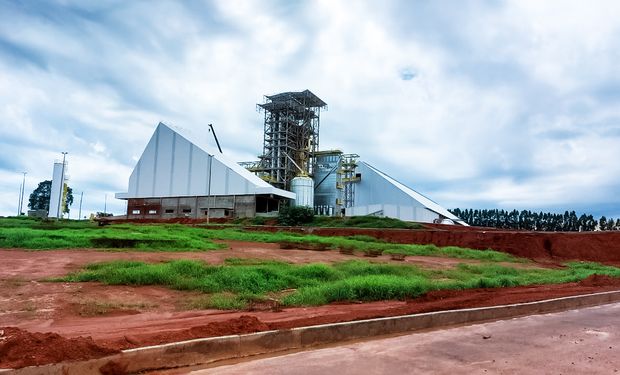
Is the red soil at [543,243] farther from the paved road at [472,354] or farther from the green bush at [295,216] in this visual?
the paved road at [472,354]

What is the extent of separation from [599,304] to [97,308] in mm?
12326

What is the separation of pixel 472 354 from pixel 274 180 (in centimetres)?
6183

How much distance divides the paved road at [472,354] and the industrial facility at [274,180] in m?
51.7

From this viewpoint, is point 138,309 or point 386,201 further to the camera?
point 386,201

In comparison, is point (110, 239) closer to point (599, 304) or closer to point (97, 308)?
point (97, 308)

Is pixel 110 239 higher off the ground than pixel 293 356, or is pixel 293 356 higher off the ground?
pixel 110 239

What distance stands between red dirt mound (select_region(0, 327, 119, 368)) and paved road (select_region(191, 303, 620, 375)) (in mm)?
1265

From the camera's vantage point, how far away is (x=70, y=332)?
7363 millimetres

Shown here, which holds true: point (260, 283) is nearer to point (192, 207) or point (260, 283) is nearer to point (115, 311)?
point (115, 311)

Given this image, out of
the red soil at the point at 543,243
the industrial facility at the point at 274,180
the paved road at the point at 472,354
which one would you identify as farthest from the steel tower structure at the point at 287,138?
the paved road at the point at 472,354

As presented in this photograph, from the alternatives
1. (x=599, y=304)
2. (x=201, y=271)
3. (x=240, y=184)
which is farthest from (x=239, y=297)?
(x=240, y=184)

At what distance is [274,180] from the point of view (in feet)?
223

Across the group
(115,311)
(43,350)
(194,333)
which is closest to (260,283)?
(115,311)

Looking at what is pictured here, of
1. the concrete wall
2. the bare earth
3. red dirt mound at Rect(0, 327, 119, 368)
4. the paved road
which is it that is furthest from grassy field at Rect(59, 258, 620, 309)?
the concrete wall
